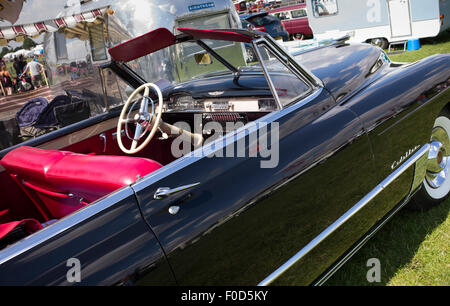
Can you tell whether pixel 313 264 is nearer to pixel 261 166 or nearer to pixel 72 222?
pixel 261 166

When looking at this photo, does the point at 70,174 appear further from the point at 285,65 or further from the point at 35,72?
the point at 35,72

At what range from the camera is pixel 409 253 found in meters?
2.49

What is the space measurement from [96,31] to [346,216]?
27.3 feet

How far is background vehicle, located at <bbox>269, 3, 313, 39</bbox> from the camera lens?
1455cm

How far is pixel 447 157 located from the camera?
9.69 feet

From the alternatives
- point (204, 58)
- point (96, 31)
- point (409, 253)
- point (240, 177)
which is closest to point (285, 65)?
point (204, 58)

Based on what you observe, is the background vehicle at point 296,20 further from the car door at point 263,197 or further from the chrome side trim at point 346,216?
the car door at point 263,197

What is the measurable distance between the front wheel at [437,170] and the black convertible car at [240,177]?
13 mm

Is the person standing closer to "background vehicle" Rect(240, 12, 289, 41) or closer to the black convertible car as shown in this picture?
"background vehicle" Rect(240, 12, 289, 41)

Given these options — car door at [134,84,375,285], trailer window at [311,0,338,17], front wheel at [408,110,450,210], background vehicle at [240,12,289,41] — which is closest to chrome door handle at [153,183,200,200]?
car door at [134,84,375,285]
